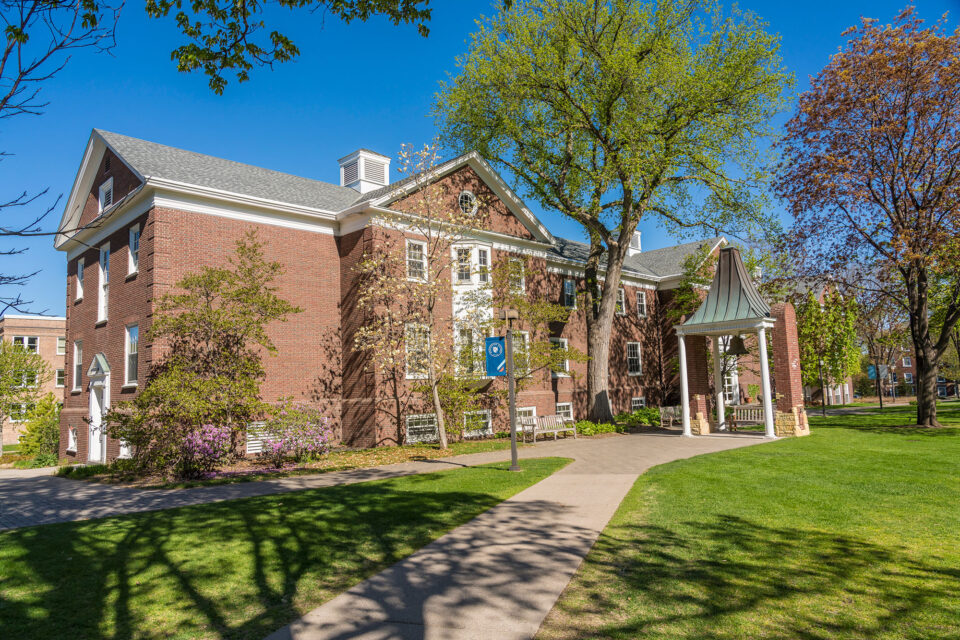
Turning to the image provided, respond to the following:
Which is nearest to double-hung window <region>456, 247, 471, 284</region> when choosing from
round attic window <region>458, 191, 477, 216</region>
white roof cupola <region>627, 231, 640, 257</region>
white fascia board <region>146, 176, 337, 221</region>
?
round attic window <region>458, 191, 477, 216</region>

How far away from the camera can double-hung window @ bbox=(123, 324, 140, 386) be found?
17688 mm

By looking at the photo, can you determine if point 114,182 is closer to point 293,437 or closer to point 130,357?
point 130,357

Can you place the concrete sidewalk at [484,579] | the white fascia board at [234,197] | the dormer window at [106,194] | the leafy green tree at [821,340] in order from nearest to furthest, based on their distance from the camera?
the concrete sidewalk at [484,579], the white fascia board at [234,197], the dormer window at [106,194], the leafy green tree at [821,340]

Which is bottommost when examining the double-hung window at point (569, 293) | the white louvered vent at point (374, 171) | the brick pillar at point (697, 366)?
the brick pillar at point (697, 366)

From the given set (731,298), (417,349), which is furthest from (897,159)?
(417,349)

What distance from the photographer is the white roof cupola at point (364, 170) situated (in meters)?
25.8

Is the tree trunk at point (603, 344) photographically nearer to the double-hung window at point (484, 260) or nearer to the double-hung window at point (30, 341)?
the double-hung window at point (484, 260)

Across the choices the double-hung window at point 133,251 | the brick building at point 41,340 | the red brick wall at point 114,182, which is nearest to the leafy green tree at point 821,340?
the double-hung window at point 133,251

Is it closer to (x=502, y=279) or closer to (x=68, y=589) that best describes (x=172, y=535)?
(x=68, y=589)

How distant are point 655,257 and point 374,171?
18106 millimetres

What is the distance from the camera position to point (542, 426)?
19.3m

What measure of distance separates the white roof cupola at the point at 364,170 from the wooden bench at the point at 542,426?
1277 centimetres

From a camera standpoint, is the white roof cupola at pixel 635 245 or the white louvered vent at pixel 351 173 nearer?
the white louvered vent at pixel 351 173

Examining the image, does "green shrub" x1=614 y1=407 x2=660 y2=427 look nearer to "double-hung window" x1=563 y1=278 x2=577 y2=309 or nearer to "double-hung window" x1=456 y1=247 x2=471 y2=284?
"double-hung window" x1=563 y1=278 x2=577 y2=309
